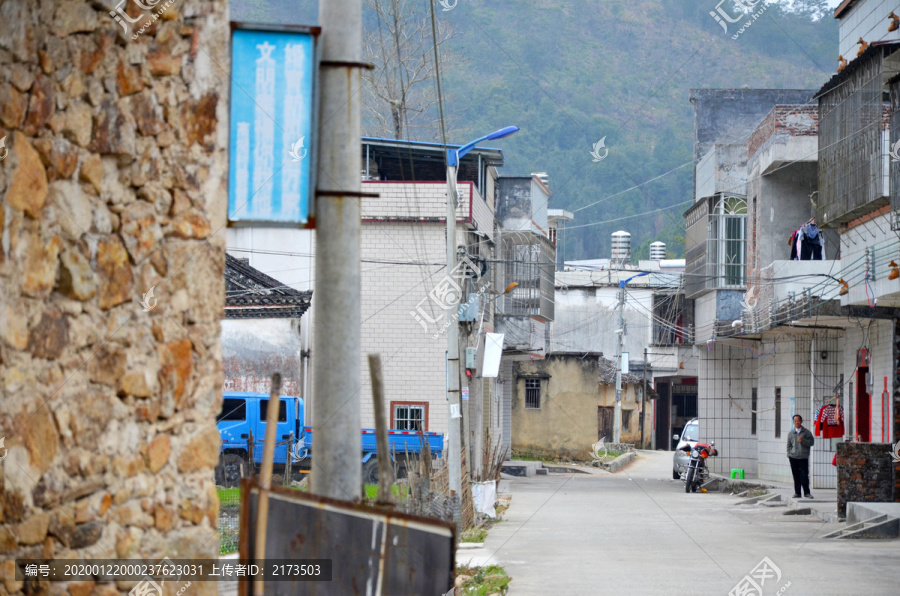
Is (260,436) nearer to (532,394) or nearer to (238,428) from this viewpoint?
(238,428)

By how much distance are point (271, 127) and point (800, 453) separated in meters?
19.8

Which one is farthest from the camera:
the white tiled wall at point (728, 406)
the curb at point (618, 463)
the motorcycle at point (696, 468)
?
the curb at point (618, 463)

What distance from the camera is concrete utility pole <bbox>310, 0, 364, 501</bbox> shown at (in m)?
4.84

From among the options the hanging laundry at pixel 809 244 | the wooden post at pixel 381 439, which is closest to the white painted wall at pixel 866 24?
the hanging laundry at pixel 809 244

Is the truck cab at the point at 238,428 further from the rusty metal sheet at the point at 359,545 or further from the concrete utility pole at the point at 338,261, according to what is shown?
the rusty metal sheet at the point at 359,545

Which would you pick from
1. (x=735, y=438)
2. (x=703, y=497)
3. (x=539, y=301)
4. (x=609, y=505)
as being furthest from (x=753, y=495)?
(x=539, y=301)

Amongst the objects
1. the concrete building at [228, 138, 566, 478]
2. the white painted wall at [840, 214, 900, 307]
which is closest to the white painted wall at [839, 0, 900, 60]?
the white painted wall at [840, 214, 900, 307]

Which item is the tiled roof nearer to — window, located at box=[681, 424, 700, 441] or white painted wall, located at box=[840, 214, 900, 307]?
window, located at box=[681, 424, 700, 441]

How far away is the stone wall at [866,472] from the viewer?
18547 millimetres

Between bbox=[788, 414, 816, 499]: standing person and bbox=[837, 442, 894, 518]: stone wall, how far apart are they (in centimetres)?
381

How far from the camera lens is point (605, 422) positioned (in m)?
56.7

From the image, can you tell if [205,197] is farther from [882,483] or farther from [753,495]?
[753,495]

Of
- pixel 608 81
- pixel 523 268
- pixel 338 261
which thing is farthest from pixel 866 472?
pixel 608 81

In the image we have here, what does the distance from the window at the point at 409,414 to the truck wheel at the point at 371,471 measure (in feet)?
9.56
